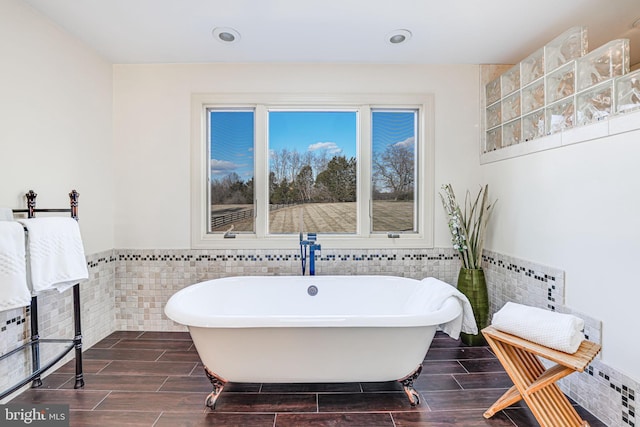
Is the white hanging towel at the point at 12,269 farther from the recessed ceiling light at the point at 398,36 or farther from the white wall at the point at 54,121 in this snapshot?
the recessed ceiling light at the point at 398,36

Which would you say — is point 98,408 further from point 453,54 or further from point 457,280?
point 453,54

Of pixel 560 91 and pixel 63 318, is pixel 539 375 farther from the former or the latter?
pixel 63 318

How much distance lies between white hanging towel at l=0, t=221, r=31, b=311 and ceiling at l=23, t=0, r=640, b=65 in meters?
1.48

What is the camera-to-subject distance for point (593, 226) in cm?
180

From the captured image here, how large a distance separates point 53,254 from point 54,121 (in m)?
1.03

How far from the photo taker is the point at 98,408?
1867 mm

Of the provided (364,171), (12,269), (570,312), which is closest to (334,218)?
(364,171)

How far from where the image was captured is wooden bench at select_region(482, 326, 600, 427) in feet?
5.16

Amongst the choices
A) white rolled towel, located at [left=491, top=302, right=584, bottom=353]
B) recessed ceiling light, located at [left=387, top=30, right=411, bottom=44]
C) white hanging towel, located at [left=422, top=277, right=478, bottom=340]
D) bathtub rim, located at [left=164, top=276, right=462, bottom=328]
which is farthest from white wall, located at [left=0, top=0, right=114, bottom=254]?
white rolled towel, located at [left=491, top=302, right=584, bottom=353]

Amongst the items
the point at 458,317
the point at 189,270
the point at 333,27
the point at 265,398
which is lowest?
the point at 265,398

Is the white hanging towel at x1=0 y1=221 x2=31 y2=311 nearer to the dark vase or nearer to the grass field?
the grass field

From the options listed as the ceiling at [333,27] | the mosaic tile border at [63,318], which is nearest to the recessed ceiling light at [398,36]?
the ceiling at [333,27]

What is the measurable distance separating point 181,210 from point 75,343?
1.25m

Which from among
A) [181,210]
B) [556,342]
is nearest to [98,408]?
[181,210]
